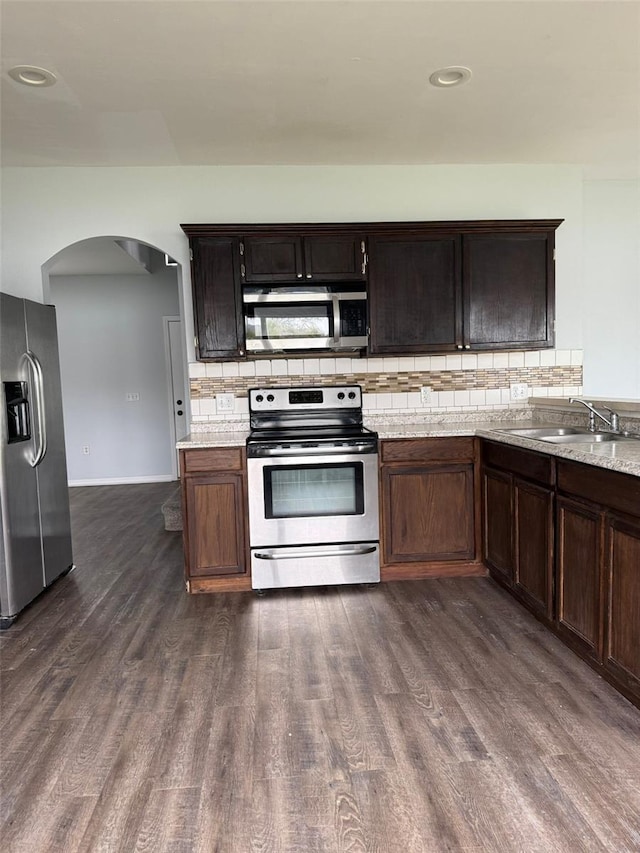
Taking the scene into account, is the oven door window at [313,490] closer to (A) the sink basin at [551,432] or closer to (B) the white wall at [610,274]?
(A) the sink basin at [551,432]

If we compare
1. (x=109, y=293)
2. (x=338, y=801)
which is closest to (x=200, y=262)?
(x=338, y=801)

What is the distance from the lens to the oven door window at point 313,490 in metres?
3.31

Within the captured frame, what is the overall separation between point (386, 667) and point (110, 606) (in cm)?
165

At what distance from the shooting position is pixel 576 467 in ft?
7.62

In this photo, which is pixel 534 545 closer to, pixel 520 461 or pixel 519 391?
pixel 520 461

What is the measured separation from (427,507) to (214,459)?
1.31 metres

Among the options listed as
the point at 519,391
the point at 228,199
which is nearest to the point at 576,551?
the point at 519,391

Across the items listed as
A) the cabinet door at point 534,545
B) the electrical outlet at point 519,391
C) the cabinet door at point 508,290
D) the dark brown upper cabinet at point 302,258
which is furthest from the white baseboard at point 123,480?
the cabinet door at point 534,545

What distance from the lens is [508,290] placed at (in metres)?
3.69

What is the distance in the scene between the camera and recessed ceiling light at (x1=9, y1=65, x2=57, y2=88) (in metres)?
2.55

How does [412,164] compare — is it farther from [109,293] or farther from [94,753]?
[109,293]

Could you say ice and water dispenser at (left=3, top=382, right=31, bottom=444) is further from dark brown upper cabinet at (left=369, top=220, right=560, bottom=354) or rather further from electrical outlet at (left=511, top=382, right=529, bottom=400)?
electrical outlet at (left=511, top=382, right=529, bottom=400)

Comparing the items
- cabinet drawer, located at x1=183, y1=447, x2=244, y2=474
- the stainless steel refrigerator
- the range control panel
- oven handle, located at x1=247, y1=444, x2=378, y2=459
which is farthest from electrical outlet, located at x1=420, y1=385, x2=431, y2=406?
the stainless steel refrigerator

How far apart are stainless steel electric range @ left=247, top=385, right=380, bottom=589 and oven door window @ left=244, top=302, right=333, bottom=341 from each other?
65cm
